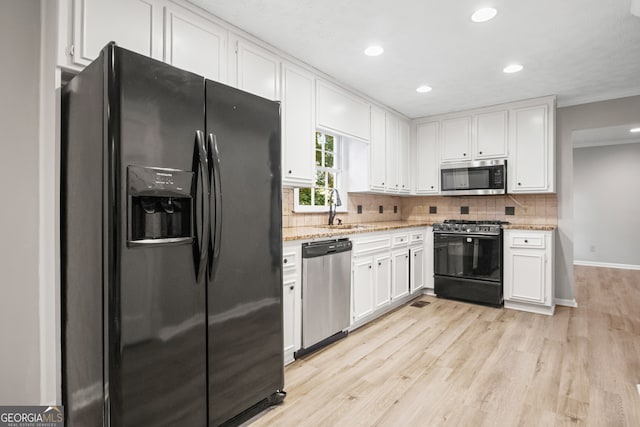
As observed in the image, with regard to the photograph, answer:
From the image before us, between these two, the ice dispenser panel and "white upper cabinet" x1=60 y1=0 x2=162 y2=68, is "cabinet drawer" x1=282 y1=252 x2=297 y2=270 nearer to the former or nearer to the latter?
the ice dispenser panel

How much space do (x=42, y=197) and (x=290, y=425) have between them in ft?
5.66

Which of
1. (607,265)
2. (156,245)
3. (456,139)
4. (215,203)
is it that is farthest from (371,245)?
(607,265)

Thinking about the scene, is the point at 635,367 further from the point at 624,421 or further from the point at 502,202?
the point at 502,202

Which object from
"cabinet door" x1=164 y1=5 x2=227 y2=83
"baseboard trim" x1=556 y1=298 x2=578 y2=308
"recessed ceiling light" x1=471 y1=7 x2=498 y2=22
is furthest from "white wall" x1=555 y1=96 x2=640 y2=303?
"cabinet door" x1=164 y1=5 x2=227 y2=83

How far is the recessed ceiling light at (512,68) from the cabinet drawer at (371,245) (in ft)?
6.37

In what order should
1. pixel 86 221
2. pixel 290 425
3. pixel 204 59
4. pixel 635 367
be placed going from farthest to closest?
pixel 635 367, pixel 204 59, pixel 290 425, pixel 86 221

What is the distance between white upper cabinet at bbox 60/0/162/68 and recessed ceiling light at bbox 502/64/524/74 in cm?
287

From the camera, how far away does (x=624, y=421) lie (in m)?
1.84

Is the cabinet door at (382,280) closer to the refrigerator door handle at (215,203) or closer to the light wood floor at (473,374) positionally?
the light wood floor at (473,374)

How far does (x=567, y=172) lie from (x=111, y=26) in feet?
15.3

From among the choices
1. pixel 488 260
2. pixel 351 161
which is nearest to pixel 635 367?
pixel 488 260

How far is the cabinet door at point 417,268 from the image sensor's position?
4164 mm

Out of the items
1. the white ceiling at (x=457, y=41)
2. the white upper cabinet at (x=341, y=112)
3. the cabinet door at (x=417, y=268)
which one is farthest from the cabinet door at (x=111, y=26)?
the cabinet door at (x=417, y=268)

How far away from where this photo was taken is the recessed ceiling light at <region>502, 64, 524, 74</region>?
10.1ft
